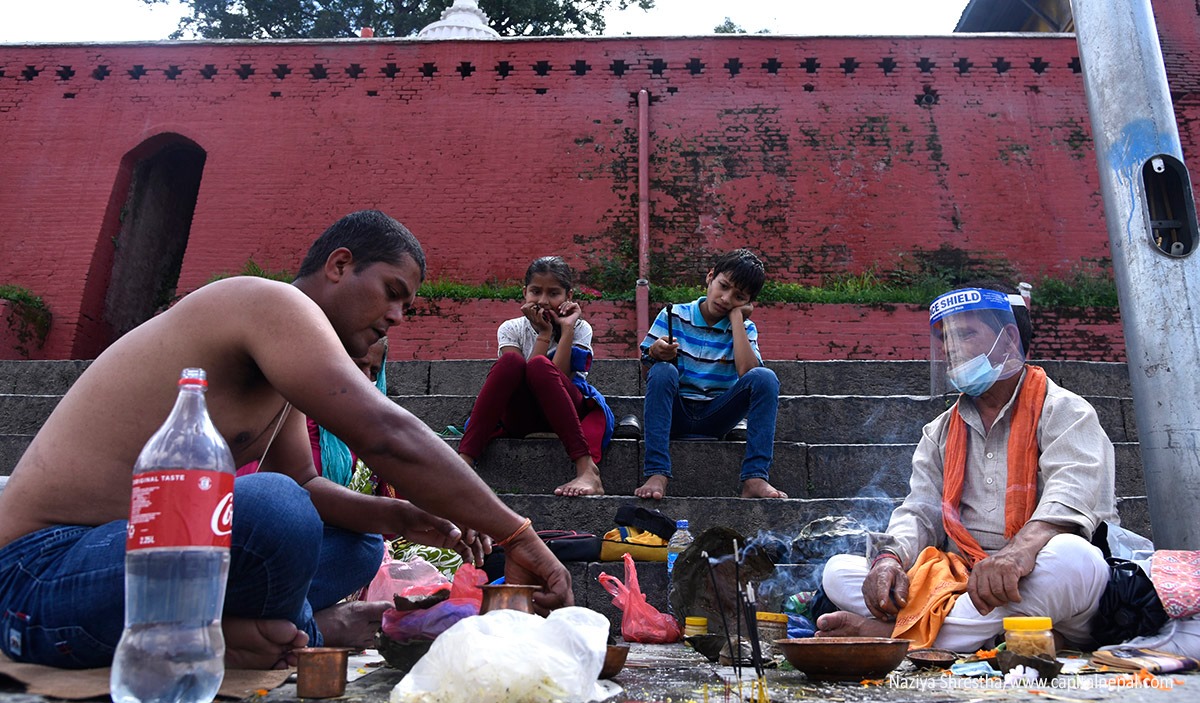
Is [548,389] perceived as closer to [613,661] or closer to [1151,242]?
[613,661]

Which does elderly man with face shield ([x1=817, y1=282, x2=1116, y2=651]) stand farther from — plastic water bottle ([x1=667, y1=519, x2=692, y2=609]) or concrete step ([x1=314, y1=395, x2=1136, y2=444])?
concrete step ([x1=314, y1=395, x2=1136, y2=444])

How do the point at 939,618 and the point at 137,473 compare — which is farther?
the point at 939,618

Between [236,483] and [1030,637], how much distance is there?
211 centimetres

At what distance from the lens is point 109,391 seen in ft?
6.56

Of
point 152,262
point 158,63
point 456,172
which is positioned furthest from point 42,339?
point 456,172

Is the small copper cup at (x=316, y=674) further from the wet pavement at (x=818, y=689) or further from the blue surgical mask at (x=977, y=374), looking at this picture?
the blue surgical mask at (x=977, y=374)

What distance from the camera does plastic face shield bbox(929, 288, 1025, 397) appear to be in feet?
11.2

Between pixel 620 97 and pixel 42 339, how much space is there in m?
7.19

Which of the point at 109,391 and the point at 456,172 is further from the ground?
the point at 456,172

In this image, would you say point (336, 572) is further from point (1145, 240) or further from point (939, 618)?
point (1145, 240)

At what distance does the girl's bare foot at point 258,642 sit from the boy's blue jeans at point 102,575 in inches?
1.1

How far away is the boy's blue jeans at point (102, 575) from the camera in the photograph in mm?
1903

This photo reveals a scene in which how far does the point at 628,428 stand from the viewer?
551cm

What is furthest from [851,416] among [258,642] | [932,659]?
[258,642]
